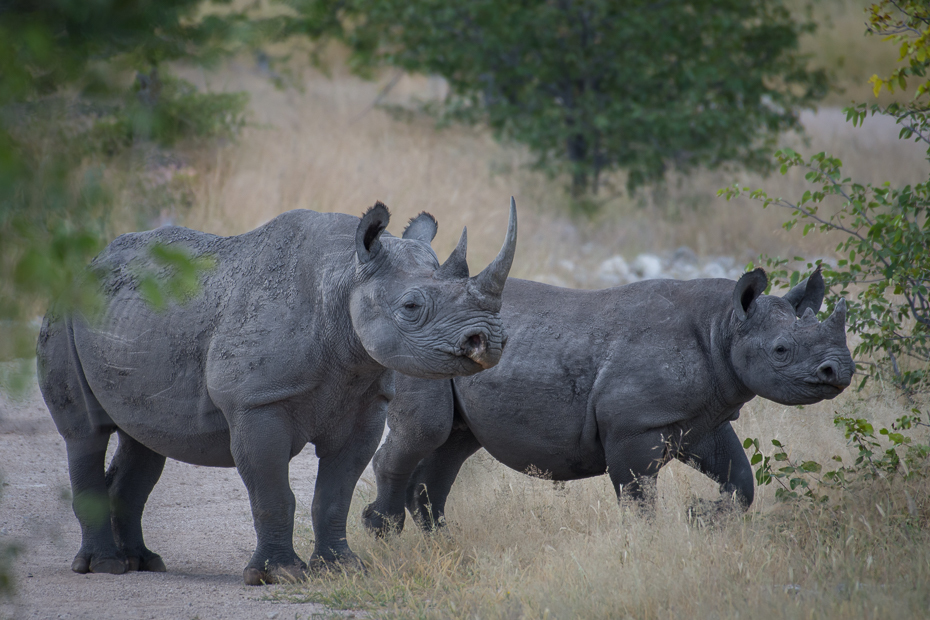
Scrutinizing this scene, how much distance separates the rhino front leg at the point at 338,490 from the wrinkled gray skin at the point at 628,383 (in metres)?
0.49

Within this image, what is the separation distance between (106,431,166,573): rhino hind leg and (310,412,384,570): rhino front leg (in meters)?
1.10

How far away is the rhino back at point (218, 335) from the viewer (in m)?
4.60

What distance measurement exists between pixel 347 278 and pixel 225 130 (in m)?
10.8

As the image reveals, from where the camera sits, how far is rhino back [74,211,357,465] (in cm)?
460

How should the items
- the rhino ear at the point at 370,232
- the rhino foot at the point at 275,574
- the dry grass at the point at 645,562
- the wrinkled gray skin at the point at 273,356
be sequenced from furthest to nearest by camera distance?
the rhino foot at the point at 275,574 → the rhino ear at the point at 370,232 → the wrinkled gray skin at the point at 273,356 → the dry grass at the point at 645,562

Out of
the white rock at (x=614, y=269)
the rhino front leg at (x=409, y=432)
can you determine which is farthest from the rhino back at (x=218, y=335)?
the white rock at (x=614, y=269)

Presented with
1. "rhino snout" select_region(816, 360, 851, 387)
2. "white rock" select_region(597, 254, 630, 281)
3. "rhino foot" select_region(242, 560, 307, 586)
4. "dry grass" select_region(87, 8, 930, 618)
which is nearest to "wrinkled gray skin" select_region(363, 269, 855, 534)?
"rhino snout" select_region(816, 360, 851, 387)

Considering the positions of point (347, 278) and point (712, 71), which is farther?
point (712, 71)

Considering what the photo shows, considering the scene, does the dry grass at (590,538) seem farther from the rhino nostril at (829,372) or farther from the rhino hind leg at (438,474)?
the rhino nostril at (829,372)

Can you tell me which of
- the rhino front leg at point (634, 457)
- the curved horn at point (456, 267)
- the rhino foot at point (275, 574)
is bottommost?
the rhino foot at point (275, 574)

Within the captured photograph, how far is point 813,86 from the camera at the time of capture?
16781 millimetres

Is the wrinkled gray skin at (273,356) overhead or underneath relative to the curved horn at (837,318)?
underneath

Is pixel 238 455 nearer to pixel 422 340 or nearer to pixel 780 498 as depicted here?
pixel 422 340

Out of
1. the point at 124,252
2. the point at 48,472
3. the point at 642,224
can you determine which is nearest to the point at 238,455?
A: the point at 124,252
